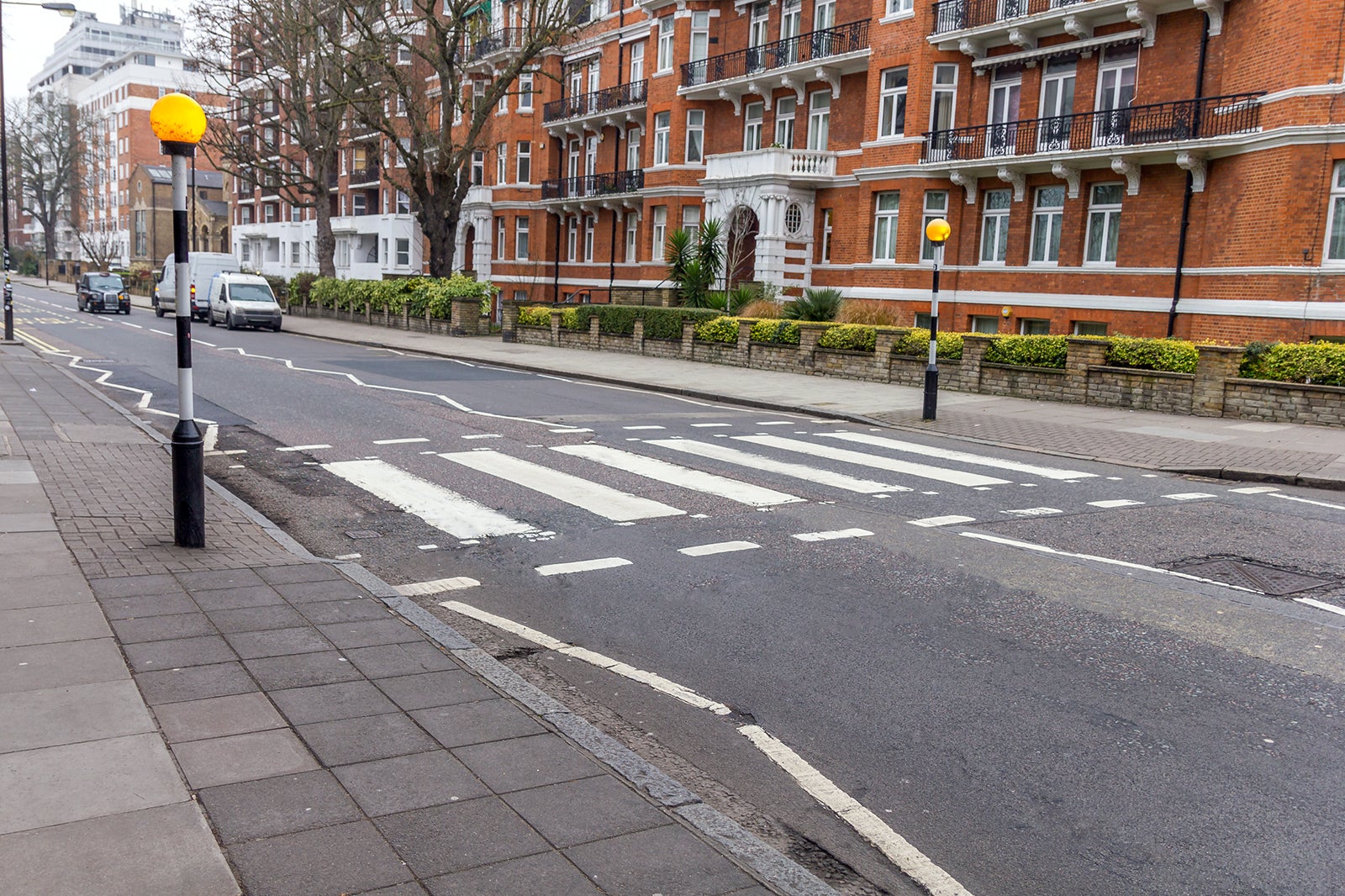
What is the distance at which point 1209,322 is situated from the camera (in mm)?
23484

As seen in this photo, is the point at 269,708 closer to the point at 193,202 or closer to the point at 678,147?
the point at 678,147

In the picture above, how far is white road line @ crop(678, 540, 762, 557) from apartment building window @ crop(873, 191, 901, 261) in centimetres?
2422

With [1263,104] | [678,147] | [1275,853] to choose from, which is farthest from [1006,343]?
[678,147]

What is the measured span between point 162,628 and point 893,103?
29.4 metres

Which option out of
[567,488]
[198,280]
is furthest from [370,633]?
[198,280]

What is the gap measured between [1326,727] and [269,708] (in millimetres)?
4909

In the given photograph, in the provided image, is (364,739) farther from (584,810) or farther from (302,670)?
(584,810)

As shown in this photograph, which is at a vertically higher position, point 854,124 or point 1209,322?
point 854,124

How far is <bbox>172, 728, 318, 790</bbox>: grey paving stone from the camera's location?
154 inches

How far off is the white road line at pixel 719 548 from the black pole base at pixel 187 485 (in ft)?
11.3

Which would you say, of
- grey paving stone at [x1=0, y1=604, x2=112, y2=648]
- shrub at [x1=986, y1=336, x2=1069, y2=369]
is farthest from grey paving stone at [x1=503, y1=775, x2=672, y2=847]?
shrub at [x1=986, y1=336, x2=1069, y2=369]

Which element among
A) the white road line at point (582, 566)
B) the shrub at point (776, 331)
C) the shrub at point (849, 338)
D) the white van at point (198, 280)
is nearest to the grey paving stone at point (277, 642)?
the white road line at point (582, 566)

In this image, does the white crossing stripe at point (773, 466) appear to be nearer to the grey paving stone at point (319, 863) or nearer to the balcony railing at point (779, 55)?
the grey paving stone at point (319, 863)

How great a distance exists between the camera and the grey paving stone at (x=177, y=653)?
5.03 m
